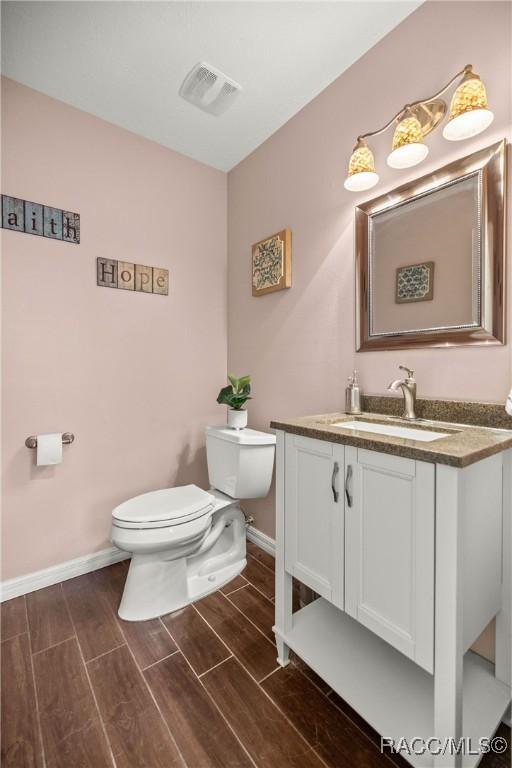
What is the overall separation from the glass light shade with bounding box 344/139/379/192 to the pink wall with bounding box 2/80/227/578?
1.22 meters

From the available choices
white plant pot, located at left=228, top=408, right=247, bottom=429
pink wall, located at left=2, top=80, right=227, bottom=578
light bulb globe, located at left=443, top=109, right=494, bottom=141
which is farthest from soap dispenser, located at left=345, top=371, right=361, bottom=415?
pink wall, located at left=2, top=80, right=227, bottom=578

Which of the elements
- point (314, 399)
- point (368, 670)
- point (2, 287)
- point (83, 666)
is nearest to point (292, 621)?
point (368, 670)

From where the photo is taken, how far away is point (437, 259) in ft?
4.18

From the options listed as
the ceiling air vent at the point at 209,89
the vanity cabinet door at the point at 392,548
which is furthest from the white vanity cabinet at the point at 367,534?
the ceiling air vent at the point at 209,89

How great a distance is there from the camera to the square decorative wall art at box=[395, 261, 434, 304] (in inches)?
51.4

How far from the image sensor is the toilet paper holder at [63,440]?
5.55ft

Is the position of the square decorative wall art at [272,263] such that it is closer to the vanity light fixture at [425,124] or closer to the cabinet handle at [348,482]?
the vanity light fixture at [425,124]

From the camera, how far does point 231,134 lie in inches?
79.8

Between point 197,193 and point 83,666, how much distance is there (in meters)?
2.59

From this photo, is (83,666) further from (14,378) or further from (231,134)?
(231,134)

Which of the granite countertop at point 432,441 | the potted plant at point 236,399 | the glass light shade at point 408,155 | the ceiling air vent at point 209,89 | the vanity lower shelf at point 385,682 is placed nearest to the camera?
the granite countertop at point 432,441

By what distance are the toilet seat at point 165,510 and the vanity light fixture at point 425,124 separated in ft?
→ 5.22

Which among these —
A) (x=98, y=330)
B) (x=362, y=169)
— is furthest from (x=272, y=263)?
(x=98, y=330)

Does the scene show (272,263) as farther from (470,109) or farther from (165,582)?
(165,582)
